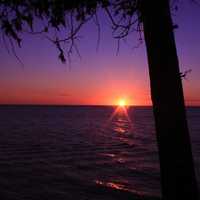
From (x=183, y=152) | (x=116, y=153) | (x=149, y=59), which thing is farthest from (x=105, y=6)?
(x=116, y=153)

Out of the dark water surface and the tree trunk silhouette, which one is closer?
the tree trunk silhouette

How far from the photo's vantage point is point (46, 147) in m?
25.9

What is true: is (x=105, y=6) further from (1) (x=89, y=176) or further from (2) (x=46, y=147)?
(2) (x=46, y=147)

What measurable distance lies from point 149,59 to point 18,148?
21.6 meters

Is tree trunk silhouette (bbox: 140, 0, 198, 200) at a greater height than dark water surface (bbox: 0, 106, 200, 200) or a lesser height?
greater

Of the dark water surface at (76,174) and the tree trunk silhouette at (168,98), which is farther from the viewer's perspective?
the dark water surface at (76,174)

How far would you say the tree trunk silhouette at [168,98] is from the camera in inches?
174

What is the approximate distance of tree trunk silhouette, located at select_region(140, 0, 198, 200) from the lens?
14.5 feet

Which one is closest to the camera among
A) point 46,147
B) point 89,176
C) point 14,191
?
point 14,191

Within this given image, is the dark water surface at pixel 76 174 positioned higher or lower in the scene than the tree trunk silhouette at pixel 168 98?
lower

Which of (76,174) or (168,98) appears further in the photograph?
(76,174)

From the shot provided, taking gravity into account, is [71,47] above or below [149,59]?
above

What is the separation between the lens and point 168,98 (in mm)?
4406

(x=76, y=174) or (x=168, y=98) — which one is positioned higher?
(x=168, y=98)
